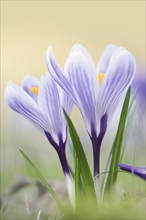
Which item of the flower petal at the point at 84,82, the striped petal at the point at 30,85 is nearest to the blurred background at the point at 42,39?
the striped petal at the point at 30,85

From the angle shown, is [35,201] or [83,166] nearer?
[83,166]

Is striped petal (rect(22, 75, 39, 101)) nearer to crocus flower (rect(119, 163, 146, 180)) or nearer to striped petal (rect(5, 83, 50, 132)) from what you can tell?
striped petal (rect(5, 83, 50, 132))

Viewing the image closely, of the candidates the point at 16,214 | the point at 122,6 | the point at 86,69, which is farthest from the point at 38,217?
the point at 122,6

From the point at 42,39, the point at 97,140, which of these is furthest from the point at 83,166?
the point at 42,39

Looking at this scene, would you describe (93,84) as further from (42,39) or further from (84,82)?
(42,39)

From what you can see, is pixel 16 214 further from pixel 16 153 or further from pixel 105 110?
pixel 105 110

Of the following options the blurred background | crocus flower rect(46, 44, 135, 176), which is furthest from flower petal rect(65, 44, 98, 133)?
the blurred background

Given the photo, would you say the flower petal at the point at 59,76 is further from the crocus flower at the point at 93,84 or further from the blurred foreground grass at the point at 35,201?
the blurred foreground grass at the point at 35,201
